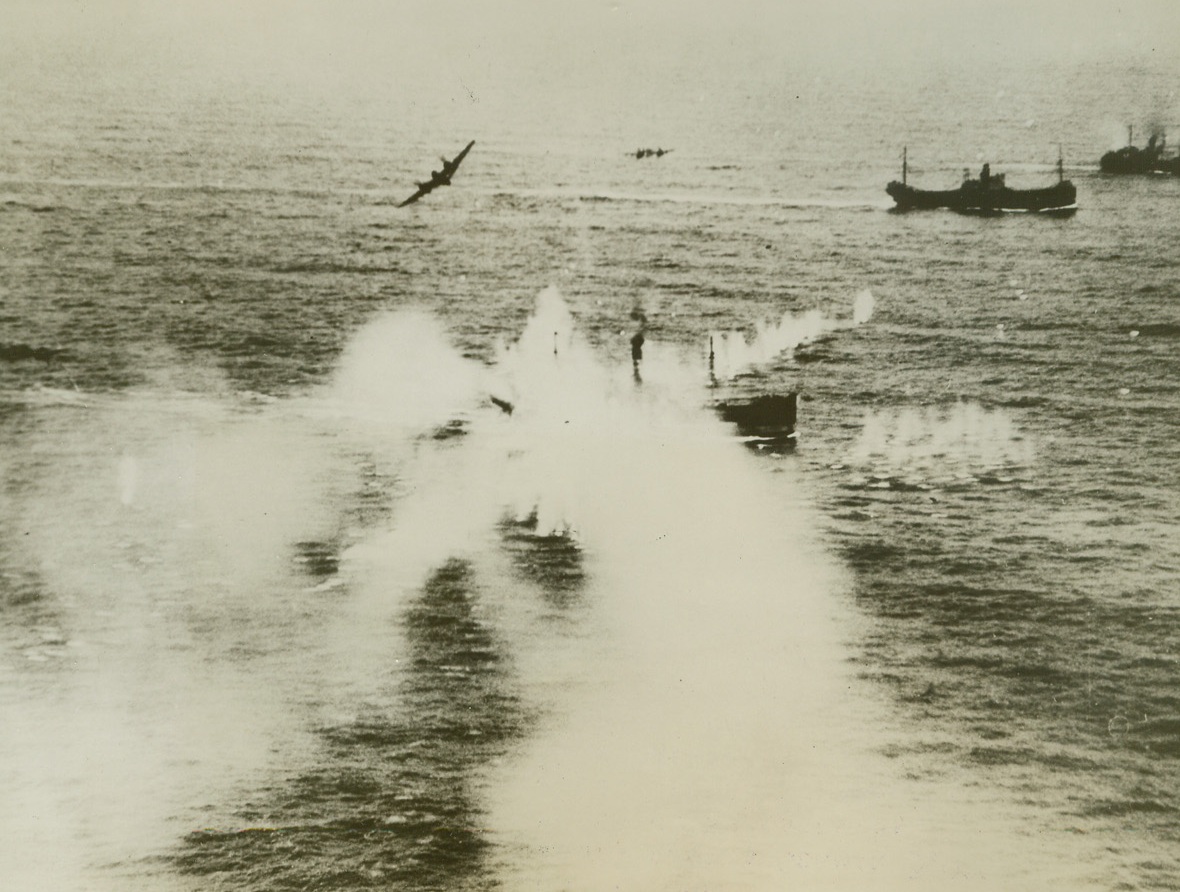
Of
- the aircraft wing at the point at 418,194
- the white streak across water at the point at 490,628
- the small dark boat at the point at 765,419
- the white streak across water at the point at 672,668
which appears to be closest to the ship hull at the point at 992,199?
the white streak across water at the point at 672,668

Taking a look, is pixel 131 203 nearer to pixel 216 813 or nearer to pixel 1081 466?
pixel 216 813

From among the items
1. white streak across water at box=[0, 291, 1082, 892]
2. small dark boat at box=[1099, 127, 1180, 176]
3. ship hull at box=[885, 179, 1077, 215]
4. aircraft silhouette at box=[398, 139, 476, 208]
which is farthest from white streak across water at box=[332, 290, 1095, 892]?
small dark boat at box=[1099, 127, 1180, 176]

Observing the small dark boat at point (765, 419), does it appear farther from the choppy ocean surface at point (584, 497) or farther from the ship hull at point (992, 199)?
the ship hull at point (992, 199)

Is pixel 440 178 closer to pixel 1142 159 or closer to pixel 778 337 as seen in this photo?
pixel 778 337

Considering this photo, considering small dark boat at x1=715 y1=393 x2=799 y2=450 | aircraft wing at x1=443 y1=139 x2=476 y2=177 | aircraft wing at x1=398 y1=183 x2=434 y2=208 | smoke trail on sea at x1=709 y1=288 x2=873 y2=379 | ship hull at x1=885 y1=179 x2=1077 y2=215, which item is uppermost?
aircraft wing at x1=443 y1=139 x2=476 y2=177

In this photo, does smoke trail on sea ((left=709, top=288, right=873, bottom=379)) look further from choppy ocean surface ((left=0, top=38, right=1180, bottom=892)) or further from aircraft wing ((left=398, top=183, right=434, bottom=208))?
aircraft wing ((left=398, top=183, right=434, bottom=208))

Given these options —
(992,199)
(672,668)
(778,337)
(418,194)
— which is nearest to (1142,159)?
(992,199)

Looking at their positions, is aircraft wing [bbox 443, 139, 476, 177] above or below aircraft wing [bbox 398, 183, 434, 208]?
above
